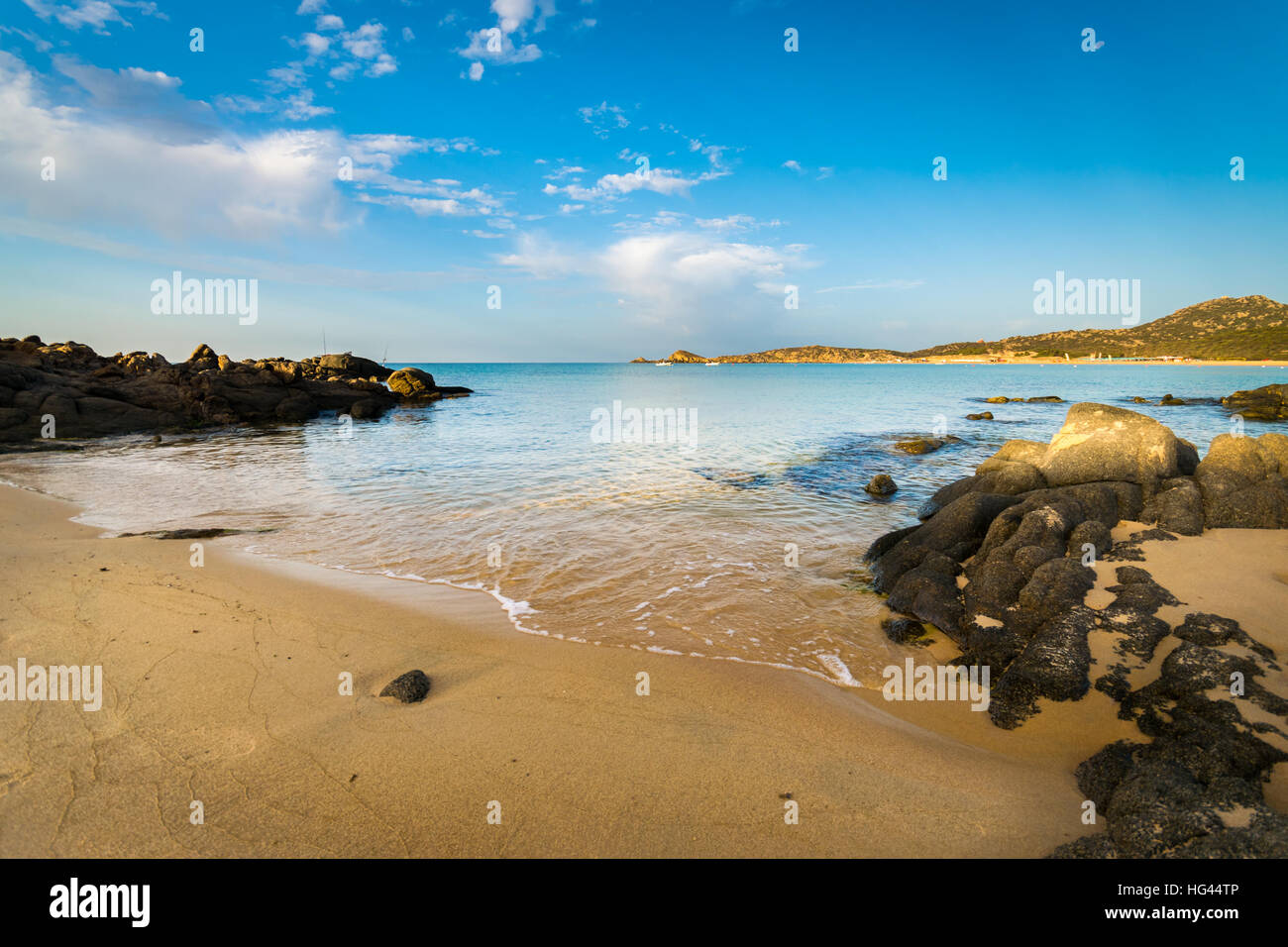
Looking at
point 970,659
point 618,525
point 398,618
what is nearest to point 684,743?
point 970,659

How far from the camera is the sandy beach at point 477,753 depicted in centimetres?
353

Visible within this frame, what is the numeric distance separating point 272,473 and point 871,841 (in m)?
19.4

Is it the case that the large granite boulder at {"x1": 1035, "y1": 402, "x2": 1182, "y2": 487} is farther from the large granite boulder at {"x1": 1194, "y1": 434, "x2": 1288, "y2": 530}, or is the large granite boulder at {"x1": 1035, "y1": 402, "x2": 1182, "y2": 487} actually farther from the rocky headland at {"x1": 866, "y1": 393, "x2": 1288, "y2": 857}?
the large granite boulder at {"x1": 1194, "y1": 434, "x2": 1288, "y2": 530}

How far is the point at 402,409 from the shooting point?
48.5 m

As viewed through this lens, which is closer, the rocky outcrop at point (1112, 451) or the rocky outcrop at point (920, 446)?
the rocky outcrop at point (1112, 451)

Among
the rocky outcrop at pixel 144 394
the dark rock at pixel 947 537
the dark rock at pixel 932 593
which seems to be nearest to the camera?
the dark rock at pixel 932 593

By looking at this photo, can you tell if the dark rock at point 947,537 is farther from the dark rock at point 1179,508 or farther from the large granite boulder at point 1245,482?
the large granite boulder at point 1245,482

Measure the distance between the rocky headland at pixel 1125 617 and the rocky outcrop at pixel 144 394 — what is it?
3535cm

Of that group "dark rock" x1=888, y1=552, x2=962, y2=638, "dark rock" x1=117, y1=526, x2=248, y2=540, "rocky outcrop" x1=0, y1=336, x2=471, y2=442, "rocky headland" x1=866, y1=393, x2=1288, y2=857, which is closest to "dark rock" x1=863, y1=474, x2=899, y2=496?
"rocky headland" x1=866, y1=393, x2=1288, y2=857

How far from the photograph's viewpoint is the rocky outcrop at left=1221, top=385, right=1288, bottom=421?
114ft

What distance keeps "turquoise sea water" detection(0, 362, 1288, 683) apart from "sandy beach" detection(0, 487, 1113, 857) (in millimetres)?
1209

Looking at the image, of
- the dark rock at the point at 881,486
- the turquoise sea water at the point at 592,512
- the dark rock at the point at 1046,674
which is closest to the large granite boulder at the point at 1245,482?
the dark rock at the point at 1046,674

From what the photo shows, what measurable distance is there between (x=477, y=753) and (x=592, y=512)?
325 inches

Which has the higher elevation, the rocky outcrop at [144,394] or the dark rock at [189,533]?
the rocky outcrop at [144,394]
